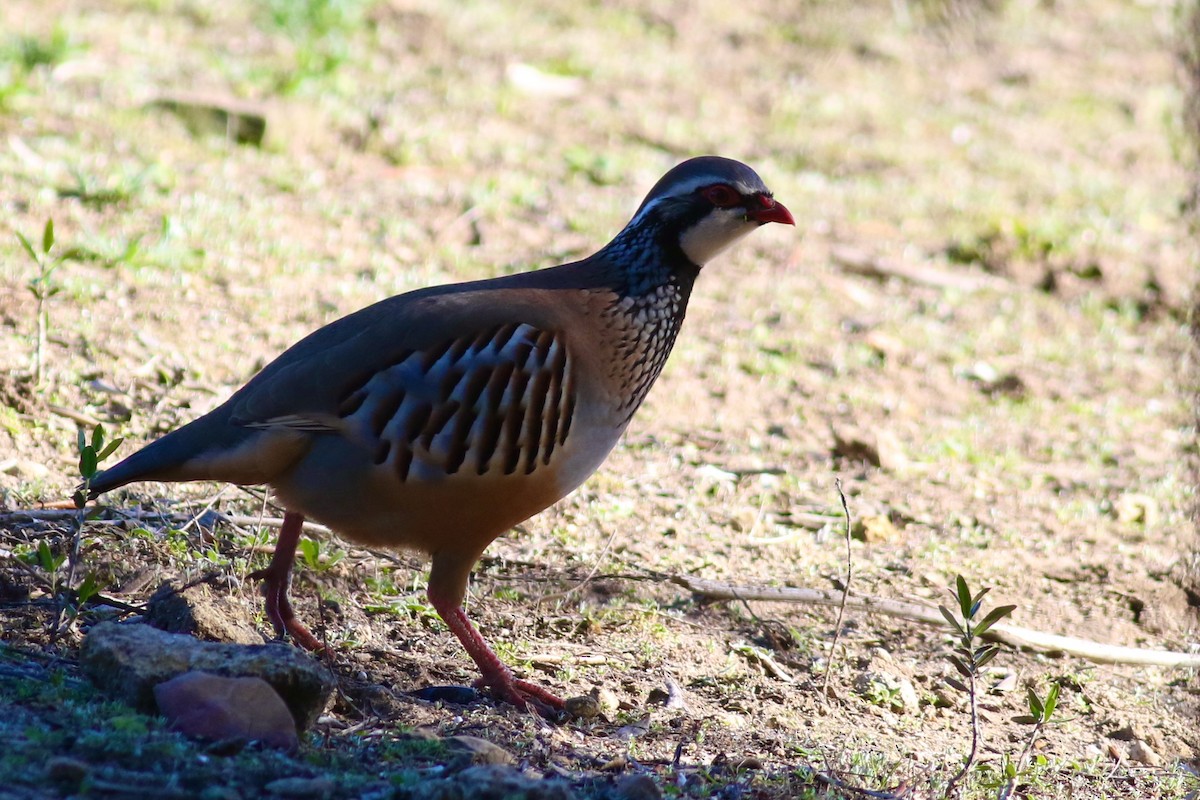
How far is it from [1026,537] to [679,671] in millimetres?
1870

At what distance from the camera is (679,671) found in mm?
4113

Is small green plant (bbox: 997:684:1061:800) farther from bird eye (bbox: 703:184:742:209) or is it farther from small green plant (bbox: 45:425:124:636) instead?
small green plant (bbox: 45:425:124:636)

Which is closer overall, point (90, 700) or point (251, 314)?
point (90, 700)

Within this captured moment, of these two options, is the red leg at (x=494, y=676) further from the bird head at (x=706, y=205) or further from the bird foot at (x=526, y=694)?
the bird head at (x=706, y=205)

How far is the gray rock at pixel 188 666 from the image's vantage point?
299 cm

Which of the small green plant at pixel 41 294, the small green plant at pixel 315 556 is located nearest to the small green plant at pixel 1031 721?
the small green plant at pixel 315 556

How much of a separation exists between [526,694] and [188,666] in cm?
100

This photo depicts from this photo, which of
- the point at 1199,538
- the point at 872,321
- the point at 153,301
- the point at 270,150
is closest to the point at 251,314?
the point at 153,301

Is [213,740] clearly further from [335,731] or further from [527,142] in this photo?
[527,142]

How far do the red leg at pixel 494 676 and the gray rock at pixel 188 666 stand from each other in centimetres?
70

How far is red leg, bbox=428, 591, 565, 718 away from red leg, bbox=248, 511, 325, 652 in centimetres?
35

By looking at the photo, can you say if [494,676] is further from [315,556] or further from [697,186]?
[697,186]

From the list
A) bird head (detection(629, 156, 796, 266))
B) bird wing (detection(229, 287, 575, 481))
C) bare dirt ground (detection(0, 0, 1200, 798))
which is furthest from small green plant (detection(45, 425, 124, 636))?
bird head (detection(629, 156, 796, 266))

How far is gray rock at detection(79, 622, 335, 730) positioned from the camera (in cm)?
299
